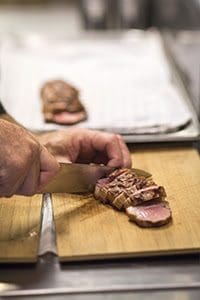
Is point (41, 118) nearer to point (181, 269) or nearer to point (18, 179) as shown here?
point (18, 179)

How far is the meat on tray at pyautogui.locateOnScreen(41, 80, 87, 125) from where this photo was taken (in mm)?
1734

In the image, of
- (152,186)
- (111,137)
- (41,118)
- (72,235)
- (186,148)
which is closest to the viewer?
(72,235)

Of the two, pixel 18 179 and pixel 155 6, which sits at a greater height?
pixel 18 179

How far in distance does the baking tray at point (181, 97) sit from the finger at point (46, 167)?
419 millimetres

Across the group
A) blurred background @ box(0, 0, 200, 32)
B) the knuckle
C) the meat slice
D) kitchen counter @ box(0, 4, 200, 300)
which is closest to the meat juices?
→ the meat slice

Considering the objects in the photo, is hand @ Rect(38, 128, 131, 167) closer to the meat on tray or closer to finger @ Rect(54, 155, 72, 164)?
finger @ Rect(54, 155, 72, 164)

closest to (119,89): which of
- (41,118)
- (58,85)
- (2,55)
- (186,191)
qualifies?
(58,85)

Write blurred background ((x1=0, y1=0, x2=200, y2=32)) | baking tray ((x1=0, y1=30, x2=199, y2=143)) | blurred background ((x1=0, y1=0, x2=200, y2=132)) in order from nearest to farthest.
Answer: baking tray ((x1=0, y1=30, x2=199, y2=143)) → blurred background ((x1=0, y1=0, x2=200, y2=132)) → blurred background ((x1=0, y1=0, x2=200, y2=32))

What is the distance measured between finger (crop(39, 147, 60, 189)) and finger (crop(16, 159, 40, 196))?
0.05ft

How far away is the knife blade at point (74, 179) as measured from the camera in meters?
1.32

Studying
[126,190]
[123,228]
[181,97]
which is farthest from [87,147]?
[181,97]

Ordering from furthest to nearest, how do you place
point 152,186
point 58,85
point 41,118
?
point 58,85
point 41,118
point 152,186

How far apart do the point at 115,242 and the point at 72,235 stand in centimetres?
9

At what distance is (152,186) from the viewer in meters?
1.29
